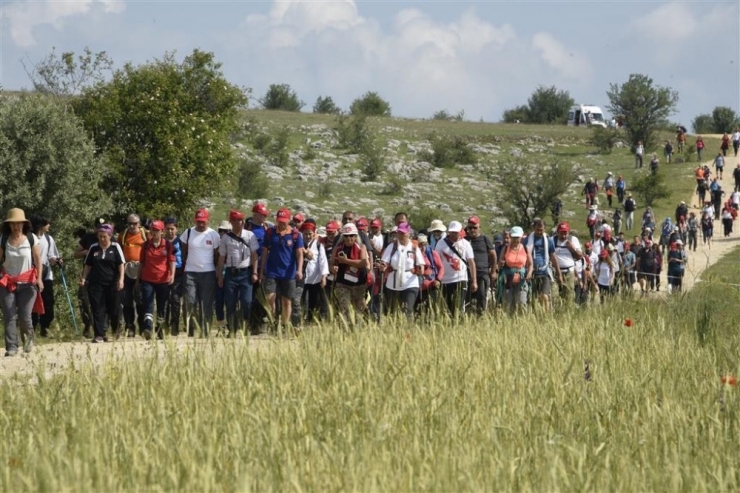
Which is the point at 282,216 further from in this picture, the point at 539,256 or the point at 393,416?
the point at 393,416

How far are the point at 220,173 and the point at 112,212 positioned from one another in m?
6.08

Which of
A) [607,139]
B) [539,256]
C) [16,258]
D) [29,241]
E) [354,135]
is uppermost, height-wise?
[354,135]

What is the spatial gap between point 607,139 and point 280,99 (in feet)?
141

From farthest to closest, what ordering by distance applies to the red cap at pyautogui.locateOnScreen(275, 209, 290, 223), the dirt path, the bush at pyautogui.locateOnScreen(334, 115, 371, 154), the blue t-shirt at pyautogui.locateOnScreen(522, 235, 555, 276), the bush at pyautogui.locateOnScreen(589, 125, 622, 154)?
the bush at pyautogui.locateOnScreen(589, 125, 622, 154) < the bush at pyautogui.locateOnScreen(334, 115, 371, 154) < the blue t-shirt at pyautogui.locateOnScreen(522, 235, 555, 276) < the red cap at pyautogui.locateOnScreen(275, 209, 290, 223) < the dirt path

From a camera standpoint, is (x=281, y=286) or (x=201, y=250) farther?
(x=201, y=250)

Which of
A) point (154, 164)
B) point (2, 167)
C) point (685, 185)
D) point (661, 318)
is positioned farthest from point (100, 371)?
point (685, 185)

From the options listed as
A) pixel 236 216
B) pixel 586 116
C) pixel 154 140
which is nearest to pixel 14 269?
pixel 236 216

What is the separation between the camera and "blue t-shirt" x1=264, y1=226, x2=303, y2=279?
1609 cm

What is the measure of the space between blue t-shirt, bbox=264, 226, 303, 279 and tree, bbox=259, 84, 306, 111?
94.2 m

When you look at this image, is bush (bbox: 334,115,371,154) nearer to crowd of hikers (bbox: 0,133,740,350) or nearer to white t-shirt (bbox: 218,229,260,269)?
crowd of hikers (bbox: 0,133,740,350)

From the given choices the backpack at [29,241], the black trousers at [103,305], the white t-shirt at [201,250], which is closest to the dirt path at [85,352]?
the black trousers at [103,305]

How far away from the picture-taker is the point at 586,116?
3634 inches

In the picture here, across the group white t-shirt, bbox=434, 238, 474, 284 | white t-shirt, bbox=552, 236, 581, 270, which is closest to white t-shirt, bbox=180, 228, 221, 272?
white t-shirt, bbox=434, 238, 474, 284

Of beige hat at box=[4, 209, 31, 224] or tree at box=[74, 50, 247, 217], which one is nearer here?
beige hat at box=[4, 209, 31, 224]
